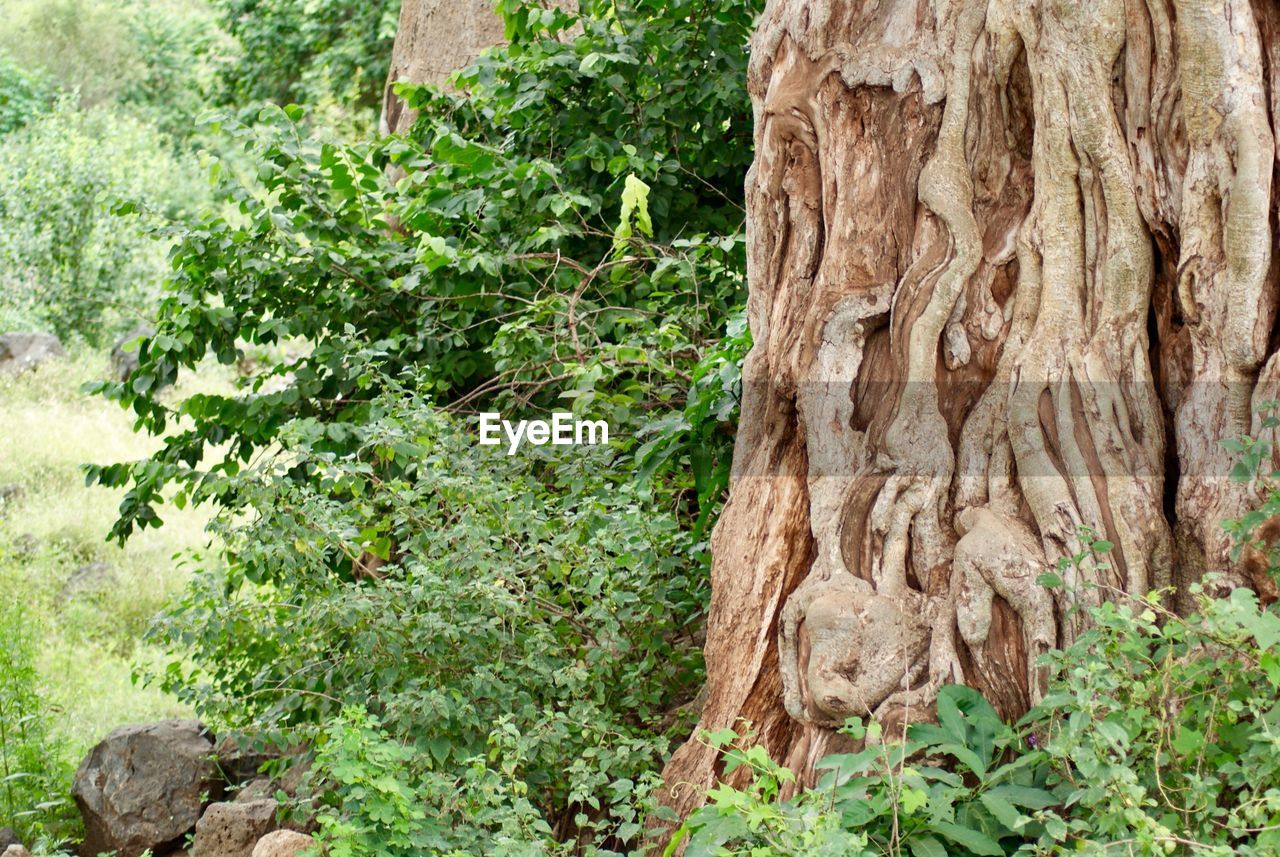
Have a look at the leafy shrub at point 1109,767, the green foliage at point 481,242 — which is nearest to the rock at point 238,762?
the green foliage at point 481,242

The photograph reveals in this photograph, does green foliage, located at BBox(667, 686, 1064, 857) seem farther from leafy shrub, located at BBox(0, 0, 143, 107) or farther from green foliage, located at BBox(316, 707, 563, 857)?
leafy shrub, located at BBox(0, 0, 143, 107)

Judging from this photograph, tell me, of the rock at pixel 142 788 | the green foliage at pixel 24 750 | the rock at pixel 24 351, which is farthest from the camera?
the rock at pixel 24 351

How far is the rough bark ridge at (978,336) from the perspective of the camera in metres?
3.12

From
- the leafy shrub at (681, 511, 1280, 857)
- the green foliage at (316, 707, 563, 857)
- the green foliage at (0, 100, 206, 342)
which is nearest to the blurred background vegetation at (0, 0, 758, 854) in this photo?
the green foliage at (316, 707, 563, 857)

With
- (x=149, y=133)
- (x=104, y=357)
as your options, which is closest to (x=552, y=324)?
(x=104, y=357)

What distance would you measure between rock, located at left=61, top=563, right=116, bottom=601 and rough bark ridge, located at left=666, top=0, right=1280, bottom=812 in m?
8.43

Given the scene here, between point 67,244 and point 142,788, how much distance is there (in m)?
13.1

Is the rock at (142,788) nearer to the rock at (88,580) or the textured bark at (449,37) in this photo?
the textured bark at (449,37)

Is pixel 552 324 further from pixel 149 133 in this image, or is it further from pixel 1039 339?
pixel 149 133

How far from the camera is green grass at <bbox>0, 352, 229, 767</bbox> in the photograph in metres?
8.32

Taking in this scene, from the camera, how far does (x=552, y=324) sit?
5.73 metres

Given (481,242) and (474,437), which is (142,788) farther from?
(481,242)

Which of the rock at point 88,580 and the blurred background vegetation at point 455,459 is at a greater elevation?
the blurred background vegetation at point 455,459

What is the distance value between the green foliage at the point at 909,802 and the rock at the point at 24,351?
14842 mm
